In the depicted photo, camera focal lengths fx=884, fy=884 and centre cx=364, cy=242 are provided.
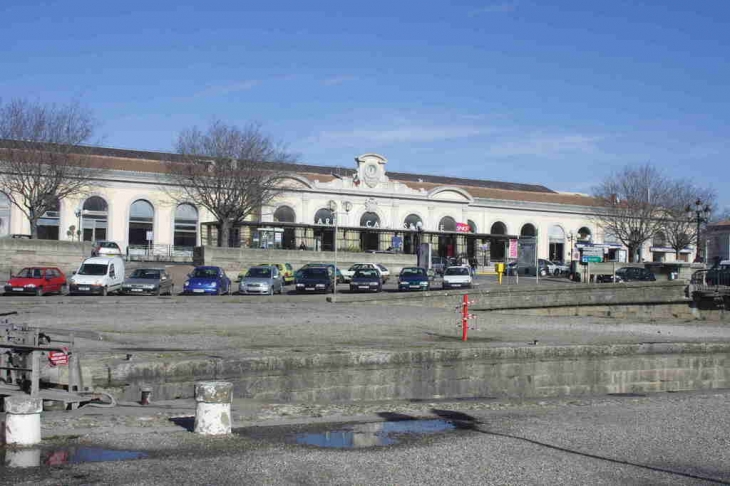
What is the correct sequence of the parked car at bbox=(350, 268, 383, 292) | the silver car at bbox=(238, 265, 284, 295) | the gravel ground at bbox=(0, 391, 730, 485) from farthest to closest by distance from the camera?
the parked car at bbox=(350, 268, 383, 292) < the silver car at bbox=(238, 265, 284, 295) < the gravel ground at bbox=(0, 391, 730, 485)

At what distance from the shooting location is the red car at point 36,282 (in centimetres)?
3766

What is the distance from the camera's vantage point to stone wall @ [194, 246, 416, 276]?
188ft

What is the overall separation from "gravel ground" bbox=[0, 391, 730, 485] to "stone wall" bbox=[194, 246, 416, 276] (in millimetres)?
44993

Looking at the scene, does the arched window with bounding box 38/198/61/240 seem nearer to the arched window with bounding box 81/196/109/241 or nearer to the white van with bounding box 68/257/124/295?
the arched window with bounding box 81/196/109/241

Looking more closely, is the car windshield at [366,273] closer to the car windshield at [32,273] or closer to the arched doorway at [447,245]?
the car windshield at [32,273]

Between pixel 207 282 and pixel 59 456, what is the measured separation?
1264 inches

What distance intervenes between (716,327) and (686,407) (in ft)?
75.6

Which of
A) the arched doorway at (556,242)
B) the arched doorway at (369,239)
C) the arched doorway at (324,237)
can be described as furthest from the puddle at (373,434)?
the arched doorway at (556,242)

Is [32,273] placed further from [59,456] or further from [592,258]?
[592,258]

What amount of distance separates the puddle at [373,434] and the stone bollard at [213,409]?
3.07 feet

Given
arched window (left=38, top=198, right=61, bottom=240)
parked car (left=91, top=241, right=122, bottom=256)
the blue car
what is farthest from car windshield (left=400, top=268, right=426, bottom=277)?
arched window (left=38, top=198, right=61, bottom=240)

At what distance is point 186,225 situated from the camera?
2904 inches

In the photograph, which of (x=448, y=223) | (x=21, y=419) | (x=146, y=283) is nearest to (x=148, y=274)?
(x=146, y=283)

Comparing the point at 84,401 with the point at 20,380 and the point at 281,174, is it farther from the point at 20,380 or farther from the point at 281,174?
the point at 281,174
